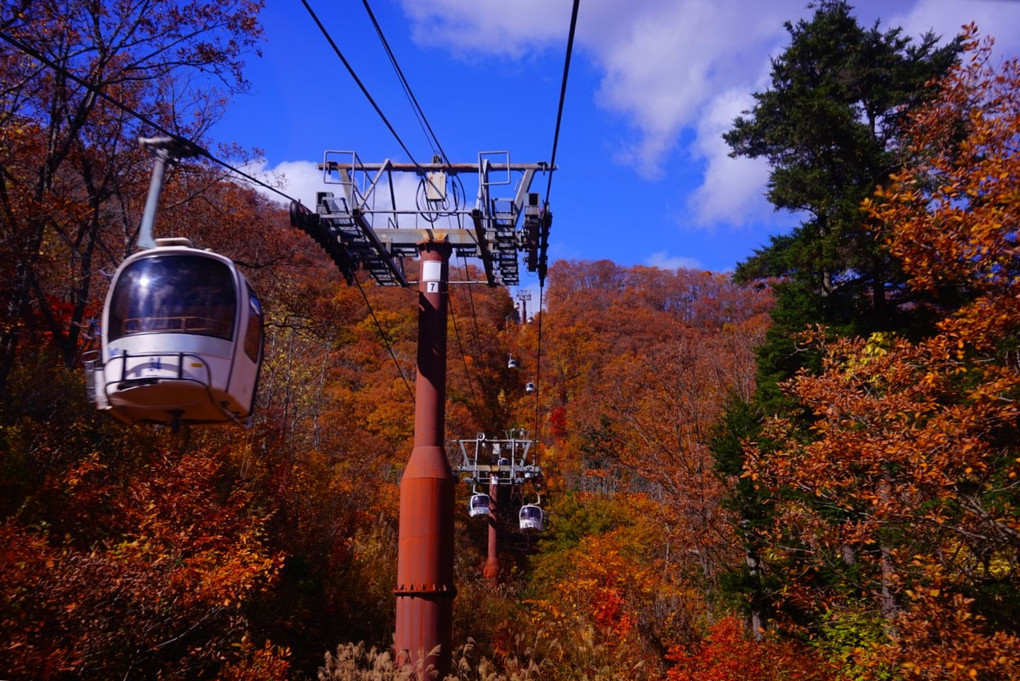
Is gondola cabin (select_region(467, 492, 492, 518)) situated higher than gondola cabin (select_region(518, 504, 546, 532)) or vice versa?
gondola cabin (select_region(467, 492, 492, 518))

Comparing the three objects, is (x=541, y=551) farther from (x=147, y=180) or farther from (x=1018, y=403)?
(x=1018, y=403)

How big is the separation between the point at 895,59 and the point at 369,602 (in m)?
22.3

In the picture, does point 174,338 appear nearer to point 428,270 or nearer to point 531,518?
point 428,270

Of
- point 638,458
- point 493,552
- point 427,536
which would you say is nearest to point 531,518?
point 493,552

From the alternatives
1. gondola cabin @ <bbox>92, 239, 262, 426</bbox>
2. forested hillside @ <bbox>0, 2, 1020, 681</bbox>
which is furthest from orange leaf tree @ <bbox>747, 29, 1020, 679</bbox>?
gondola cabin @ <bbox>92, 239, 262, 426</bbox>

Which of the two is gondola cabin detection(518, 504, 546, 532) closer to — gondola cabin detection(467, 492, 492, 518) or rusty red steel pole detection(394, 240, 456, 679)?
gondola cabin detection(467, 492, 492, 518)

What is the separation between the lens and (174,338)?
5.88 m

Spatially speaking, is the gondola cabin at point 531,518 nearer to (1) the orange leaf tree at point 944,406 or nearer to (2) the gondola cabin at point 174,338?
(1) the orange leaf tree at point 944,406

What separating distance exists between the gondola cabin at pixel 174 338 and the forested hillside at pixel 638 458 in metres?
3.01

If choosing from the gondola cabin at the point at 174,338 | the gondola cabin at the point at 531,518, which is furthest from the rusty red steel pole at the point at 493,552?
the gondola cabin at the point at 174,338

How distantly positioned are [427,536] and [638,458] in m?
27.8

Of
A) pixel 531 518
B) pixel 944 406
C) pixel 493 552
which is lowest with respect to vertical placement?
pixel 493 552

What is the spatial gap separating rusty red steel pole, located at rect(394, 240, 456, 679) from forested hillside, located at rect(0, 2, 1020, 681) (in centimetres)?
92

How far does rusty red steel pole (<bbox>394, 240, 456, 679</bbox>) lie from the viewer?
1109 centimetres
